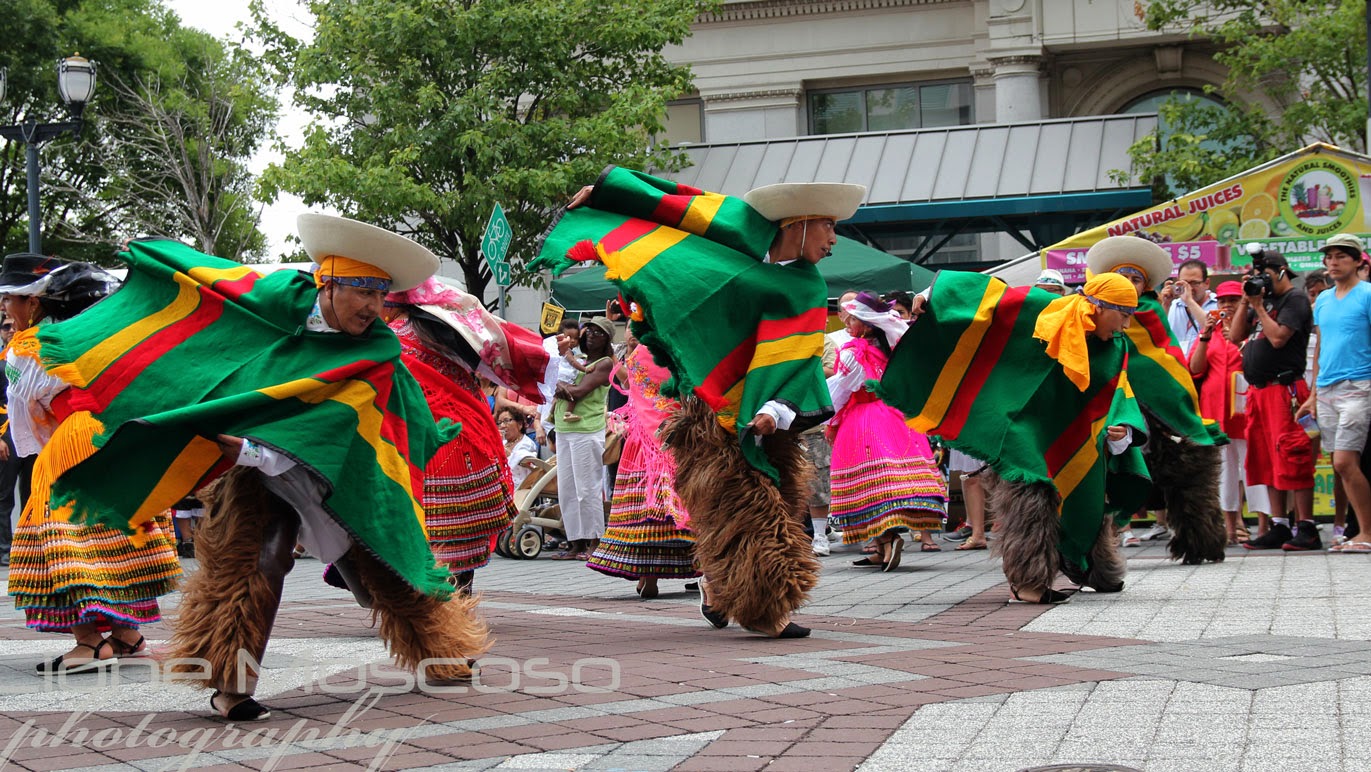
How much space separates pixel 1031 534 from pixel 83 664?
4409 millimetres

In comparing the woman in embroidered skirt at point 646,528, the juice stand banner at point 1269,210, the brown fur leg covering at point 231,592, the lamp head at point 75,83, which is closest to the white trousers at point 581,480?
the woman in embroidered skirt at point 646,528

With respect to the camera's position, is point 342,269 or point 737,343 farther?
point 737,343

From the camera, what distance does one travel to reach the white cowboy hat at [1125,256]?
337 inches

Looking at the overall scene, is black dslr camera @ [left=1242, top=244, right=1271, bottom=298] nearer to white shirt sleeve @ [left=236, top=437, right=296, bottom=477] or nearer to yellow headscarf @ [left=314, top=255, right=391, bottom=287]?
yellow headscarf @ [left=314, top=255, right=391, bottom=287]

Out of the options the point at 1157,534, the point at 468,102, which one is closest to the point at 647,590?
the point at 1157,534

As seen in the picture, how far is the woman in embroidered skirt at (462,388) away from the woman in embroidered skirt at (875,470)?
3656 millimetres

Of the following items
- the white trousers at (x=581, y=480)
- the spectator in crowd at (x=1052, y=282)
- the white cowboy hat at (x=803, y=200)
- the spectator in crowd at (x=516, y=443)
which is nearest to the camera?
the white cowboy hat at (x=803, y=200)

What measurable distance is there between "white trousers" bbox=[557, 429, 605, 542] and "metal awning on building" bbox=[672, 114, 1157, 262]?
12.1m

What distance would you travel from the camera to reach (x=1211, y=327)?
11.1 m

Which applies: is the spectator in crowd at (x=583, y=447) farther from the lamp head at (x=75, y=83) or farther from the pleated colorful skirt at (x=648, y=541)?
the lamp head at (x=75, y=83)

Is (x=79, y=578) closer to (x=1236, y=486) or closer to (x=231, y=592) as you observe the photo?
(x=231, y=592)

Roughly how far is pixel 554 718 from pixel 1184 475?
6.00 metres

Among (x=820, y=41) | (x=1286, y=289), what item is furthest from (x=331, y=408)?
(x=820, y=41)

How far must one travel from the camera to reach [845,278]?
1494 cm
